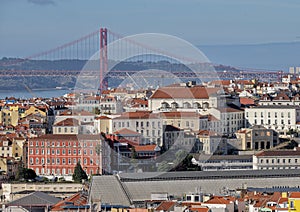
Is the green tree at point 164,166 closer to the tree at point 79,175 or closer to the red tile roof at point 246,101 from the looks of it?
the tree at point 79,175

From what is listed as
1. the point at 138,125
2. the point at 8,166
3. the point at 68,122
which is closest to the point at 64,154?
the point at 8,166

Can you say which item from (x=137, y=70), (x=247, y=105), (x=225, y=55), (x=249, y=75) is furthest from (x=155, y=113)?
(x=225, y=55)

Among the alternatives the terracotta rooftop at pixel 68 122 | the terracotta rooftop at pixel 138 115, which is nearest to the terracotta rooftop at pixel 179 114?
the terracotta rooftop at pixel 138 115

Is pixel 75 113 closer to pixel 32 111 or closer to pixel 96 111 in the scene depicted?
pixel 96 111

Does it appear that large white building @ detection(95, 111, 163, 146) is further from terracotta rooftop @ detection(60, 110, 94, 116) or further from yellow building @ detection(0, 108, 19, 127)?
yellow building @ detection(0, 108, 19, 127)

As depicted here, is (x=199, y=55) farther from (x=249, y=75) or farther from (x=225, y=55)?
(x=225, y=55)

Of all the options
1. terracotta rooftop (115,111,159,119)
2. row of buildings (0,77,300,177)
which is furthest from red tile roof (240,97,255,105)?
terracotta rooftop (115,111,159,119)
